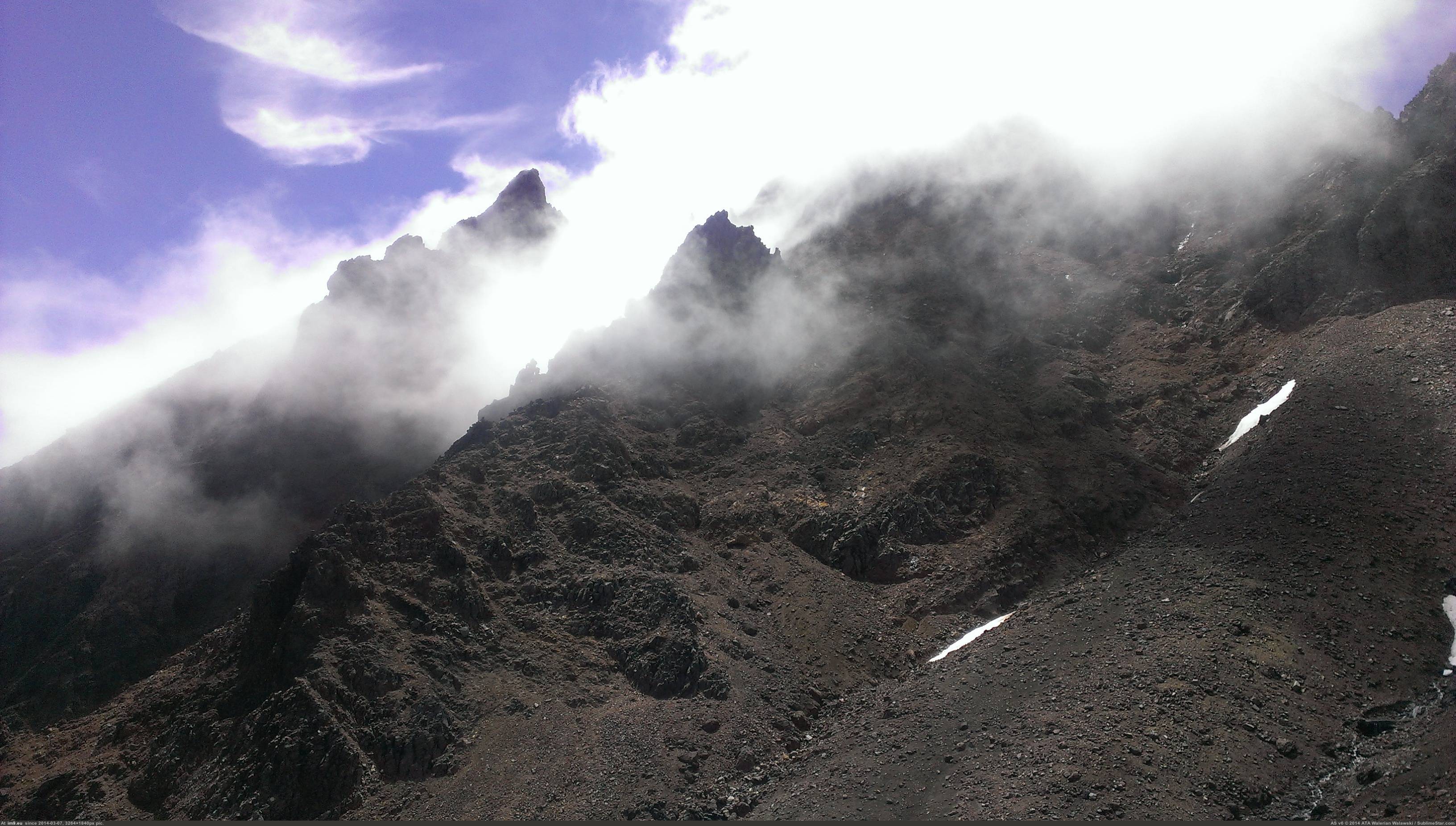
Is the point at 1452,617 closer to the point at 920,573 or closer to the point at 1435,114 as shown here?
the point at 920,573

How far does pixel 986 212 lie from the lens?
113188mm

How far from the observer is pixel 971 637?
2328 inches

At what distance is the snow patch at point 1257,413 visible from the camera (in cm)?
6988

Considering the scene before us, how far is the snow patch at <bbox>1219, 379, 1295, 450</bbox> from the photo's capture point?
69875mm

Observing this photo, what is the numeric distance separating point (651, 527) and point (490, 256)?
73.8 metres

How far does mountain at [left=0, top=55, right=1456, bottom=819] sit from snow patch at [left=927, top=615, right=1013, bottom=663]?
3.60 feet

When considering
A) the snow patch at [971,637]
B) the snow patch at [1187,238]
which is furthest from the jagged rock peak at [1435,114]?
the snow patch at [971,637]

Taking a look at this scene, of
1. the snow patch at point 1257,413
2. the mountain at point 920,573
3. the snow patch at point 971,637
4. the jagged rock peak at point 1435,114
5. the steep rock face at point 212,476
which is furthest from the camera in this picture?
the jagged rock peak at point 1435,114

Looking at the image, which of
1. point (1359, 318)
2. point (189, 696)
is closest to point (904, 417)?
point (1359, 318)

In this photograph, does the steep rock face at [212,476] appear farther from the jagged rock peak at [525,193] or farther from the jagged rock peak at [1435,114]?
the jagged rock peak at [1435,114]

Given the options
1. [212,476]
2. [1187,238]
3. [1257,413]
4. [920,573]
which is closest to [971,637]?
[920,573]

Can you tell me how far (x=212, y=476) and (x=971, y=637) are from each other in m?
83.4

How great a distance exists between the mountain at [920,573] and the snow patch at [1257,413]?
140 centimetres

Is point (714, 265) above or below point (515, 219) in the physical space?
below
